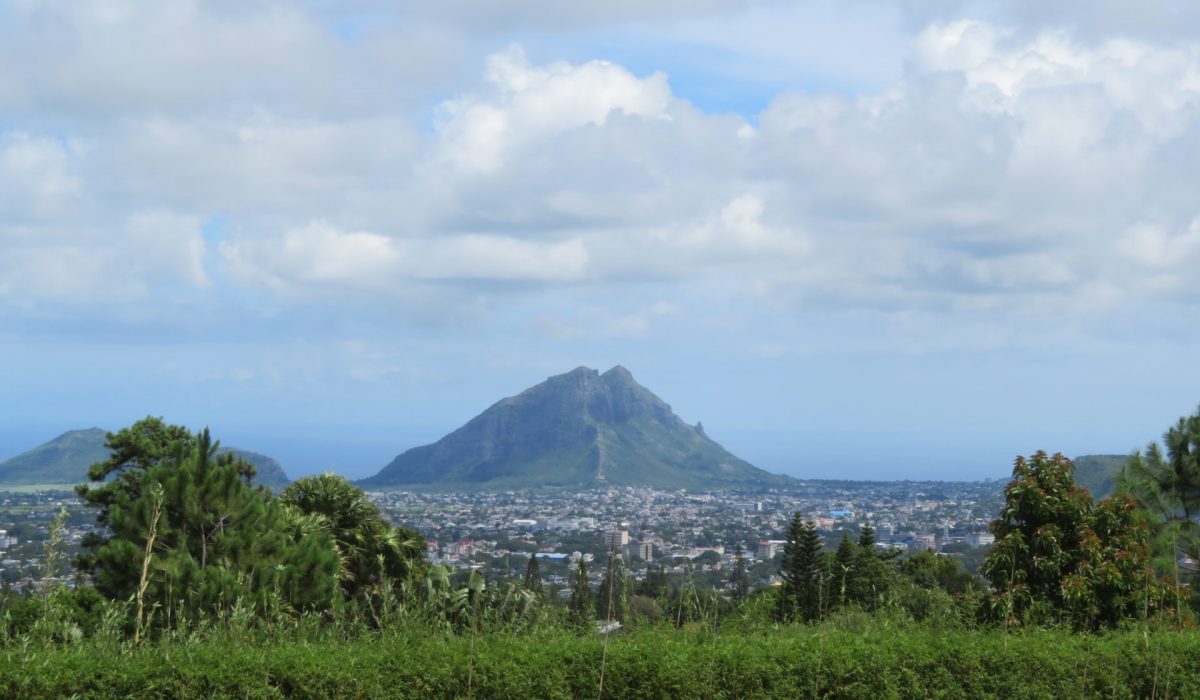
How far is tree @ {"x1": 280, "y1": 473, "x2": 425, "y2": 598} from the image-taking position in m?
19.0

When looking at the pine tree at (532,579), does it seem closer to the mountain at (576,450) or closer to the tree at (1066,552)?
the tree at (1066,552)

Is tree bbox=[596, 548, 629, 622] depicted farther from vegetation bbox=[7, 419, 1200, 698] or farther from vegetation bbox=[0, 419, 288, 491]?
vegetation bbox=[0, 419, 288, 491]

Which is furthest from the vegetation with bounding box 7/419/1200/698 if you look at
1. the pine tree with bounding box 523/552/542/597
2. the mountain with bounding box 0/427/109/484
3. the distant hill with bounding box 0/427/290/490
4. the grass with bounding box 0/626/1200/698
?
the mountain with bounding box 0/427/109/484

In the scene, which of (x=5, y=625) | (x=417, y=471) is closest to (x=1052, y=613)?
(x=5, y=625)

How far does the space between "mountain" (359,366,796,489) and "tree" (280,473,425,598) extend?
424 ft

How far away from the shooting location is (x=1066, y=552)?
11438mm

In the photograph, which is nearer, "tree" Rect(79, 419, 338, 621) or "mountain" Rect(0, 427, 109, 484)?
"tree" Rect(79, 419, 338, 621)

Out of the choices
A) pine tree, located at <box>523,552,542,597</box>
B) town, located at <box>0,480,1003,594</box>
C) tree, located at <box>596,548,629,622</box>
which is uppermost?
tree, located at <box>596,548,629,622</box>

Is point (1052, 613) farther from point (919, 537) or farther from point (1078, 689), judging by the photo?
point (919, 537)

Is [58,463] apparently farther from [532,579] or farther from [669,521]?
[532,579]

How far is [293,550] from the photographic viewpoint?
13.3 metres

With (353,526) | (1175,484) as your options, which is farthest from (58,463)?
(1175,484)

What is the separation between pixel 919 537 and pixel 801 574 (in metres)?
28.7

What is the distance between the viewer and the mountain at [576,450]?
6265 inches
